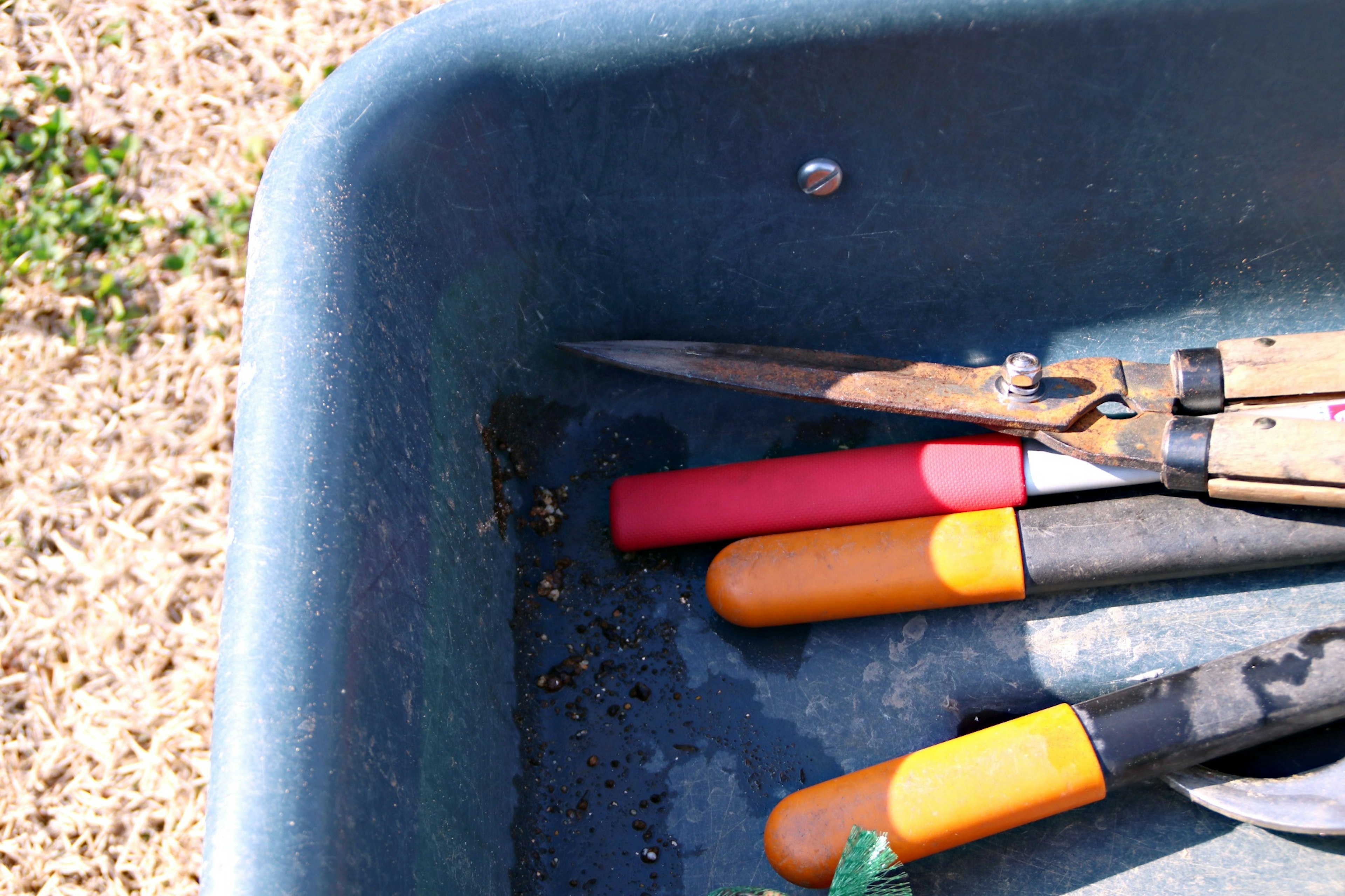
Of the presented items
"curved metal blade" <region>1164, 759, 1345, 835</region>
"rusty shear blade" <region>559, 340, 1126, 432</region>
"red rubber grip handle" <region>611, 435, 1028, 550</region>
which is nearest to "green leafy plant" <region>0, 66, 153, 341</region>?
"rusty shear blade" <region>559, 340, 1126, 432</region>

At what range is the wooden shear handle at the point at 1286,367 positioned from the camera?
1.06 metres

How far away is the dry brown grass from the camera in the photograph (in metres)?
1.29

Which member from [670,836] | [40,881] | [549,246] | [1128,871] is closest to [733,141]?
[549,246]

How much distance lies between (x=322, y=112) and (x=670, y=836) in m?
0.84

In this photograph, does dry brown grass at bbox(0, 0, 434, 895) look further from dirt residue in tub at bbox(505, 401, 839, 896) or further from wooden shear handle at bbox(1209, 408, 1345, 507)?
wooden shear handle at bbox(1209, 408, 1345, 507)

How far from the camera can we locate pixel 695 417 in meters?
1.29

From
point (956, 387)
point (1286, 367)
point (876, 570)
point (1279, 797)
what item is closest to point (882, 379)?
point (956, 387)

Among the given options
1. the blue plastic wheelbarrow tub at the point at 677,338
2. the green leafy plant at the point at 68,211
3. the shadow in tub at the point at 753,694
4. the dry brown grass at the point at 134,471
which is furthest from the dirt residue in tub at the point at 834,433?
the green leafy plant at the point at 68,211

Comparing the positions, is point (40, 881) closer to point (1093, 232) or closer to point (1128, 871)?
point (1128, 871)

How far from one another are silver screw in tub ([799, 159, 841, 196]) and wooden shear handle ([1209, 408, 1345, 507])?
0.48 meters

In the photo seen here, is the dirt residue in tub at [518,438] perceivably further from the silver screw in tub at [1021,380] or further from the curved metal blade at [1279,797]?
the curved metal blade at [1279,797]

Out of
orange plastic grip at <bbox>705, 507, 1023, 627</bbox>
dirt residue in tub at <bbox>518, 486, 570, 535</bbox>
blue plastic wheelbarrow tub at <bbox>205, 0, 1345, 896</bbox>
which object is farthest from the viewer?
dirt residue in tub at <bbox>518, 486, 570, 535</bbox>

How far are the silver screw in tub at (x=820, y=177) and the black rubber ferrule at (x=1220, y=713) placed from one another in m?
0.62

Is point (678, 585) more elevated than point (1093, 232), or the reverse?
point (1093, 232)
